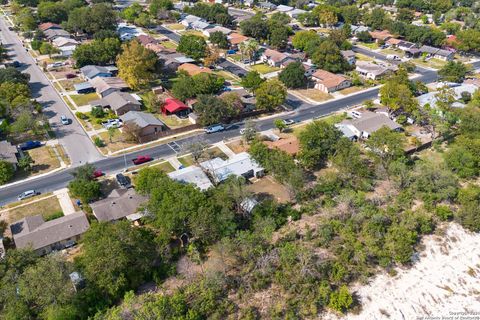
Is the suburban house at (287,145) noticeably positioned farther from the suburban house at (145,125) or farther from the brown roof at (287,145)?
the suburban house at (145,125)

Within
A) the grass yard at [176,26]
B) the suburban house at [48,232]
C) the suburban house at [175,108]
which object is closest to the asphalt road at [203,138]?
the suburban house at [48,232]

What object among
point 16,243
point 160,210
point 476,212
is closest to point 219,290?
point 160,210

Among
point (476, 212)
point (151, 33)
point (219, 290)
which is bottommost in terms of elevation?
point (151, 33)

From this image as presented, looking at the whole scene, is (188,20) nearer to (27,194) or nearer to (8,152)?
(8,152)

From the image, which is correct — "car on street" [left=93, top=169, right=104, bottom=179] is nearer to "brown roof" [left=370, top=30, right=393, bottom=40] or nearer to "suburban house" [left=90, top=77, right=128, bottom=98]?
"suburban house" [left=90, top=77, right=128, bottom=98]

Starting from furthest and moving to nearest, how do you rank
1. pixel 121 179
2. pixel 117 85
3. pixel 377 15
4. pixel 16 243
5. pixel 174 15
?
pixel 174 15 < pixel 377 15 < pixel 117 85 < pixel 121 179 < pixel 16 243

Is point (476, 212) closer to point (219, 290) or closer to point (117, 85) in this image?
point (219, 290)

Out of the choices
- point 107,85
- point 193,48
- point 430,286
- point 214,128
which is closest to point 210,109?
point 214,128
